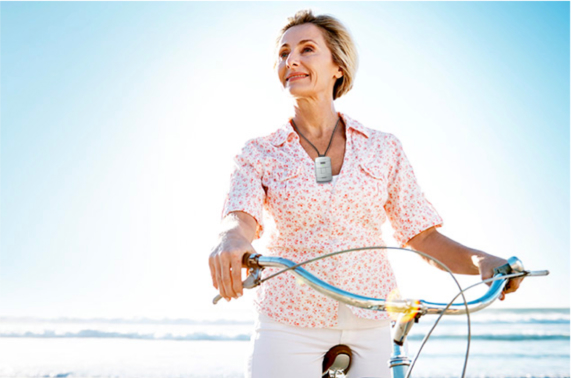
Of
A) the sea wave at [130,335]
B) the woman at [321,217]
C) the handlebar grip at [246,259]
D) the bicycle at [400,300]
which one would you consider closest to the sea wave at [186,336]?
the sea wave at [130,335]

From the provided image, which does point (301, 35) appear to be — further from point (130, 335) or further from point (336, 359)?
point (130, 335)

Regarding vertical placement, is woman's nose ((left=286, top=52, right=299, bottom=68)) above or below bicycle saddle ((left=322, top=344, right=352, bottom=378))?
above

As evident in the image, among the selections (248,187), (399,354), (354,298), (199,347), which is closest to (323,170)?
(248,187)

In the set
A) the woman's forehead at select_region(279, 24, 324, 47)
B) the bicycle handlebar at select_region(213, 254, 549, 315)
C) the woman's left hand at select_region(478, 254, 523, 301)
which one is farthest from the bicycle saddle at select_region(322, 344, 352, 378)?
the woman's forehead at select_region(279, 24, 324, 47)

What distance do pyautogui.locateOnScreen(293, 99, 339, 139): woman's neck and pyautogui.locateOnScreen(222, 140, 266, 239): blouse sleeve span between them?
257mm

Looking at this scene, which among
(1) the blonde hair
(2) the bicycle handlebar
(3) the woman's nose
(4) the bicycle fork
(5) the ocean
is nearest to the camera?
(2) the bicycle handlebar

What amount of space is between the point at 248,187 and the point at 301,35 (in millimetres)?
761

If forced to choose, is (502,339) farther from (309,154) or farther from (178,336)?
(309,154)

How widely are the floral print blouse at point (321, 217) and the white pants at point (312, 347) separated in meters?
0.04

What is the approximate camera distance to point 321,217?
2061mm

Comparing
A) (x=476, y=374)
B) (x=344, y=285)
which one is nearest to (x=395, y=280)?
(x=344, y=285)

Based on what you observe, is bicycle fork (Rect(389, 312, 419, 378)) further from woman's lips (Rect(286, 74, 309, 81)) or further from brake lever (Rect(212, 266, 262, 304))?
woman's lips (Rect(286, 74, 309, 81))

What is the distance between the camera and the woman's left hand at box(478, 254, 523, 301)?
1.57 m

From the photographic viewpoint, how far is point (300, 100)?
7.64 ft
